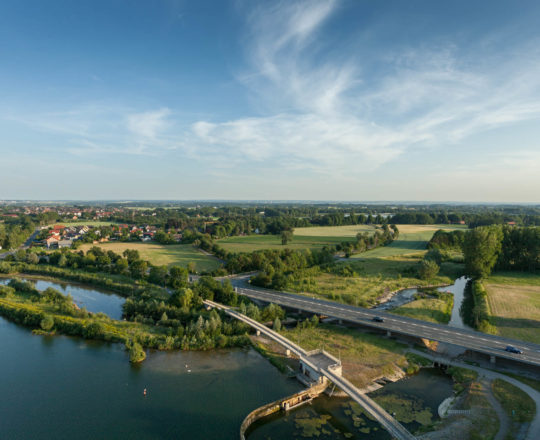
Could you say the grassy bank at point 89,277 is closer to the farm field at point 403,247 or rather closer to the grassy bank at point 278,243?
the grassy bank at point 278,243

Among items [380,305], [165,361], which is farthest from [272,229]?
[165,361]

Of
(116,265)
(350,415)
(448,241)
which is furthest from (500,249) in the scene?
(116,265)

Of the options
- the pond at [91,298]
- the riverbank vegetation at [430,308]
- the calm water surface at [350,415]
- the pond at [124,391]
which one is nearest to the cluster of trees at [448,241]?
the riverbank vegetation at [430,308]

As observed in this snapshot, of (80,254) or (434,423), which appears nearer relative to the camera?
(434,423)

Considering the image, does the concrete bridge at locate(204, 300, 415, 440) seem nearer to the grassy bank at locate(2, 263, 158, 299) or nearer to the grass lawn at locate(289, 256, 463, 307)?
the grass lawn at locate(289, 256, 463, 307)

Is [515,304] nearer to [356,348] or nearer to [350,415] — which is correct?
[356,348]

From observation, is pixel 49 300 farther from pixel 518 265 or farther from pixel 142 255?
pixel 518 265

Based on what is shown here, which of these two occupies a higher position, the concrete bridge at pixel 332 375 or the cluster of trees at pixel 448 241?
the cluster of trees at pixel 448 241
